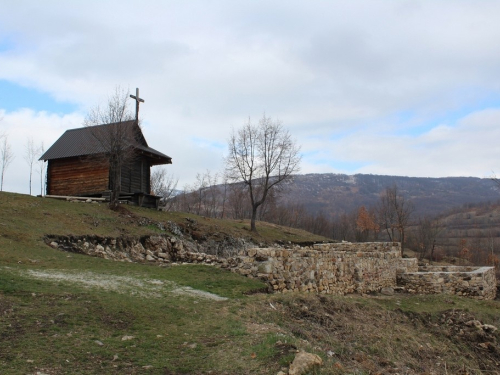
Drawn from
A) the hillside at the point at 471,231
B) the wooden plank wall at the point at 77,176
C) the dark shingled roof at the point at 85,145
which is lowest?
the hillside at the point at 471,231

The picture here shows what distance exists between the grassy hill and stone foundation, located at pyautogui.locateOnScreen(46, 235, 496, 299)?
3.61ft

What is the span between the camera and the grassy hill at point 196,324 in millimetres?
6184

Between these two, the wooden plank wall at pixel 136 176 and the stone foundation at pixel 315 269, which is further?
the wooden plank wall at pixel 136 176

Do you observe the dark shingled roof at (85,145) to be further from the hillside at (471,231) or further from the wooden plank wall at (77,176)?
the hillside at (471,231)

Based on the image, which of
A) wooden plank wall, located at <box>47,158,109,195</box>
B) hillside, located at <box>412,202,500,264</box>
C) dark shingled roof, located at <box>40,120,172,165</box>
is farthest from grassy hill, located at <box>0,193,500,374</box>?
hillside, located at <box>412,202,500,264</box>

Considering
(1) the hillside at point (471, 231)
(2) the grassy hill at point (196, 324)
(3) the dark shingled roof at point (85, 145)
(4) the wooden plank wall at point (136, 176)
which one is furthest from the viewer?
(1) the hillside at point (471, 231)

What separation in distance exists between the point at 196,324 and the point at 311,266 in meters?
6.50

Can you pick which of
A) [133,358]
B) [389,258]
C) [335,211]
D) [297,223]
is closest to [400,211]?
[389,258]

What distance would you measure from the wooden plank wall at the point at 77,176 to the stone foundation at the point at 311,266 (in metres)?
9.28

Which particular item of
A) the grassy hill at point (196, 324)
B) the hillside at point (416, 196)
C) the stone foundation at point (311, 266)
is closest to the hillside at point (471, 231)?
the stone foundation at point (311, 266)

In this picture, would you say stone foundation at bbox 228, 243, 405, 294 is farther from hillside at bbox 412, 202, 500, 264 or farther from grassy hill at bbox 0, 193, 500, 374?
hillside at bbox 412, 202, 500, 264

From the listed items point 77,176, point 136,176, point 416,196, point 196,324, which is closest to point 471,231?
point 136,176

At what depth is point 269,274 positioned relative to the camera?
1290cm

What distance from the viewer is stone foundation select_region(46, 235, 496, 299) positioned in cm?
1327
